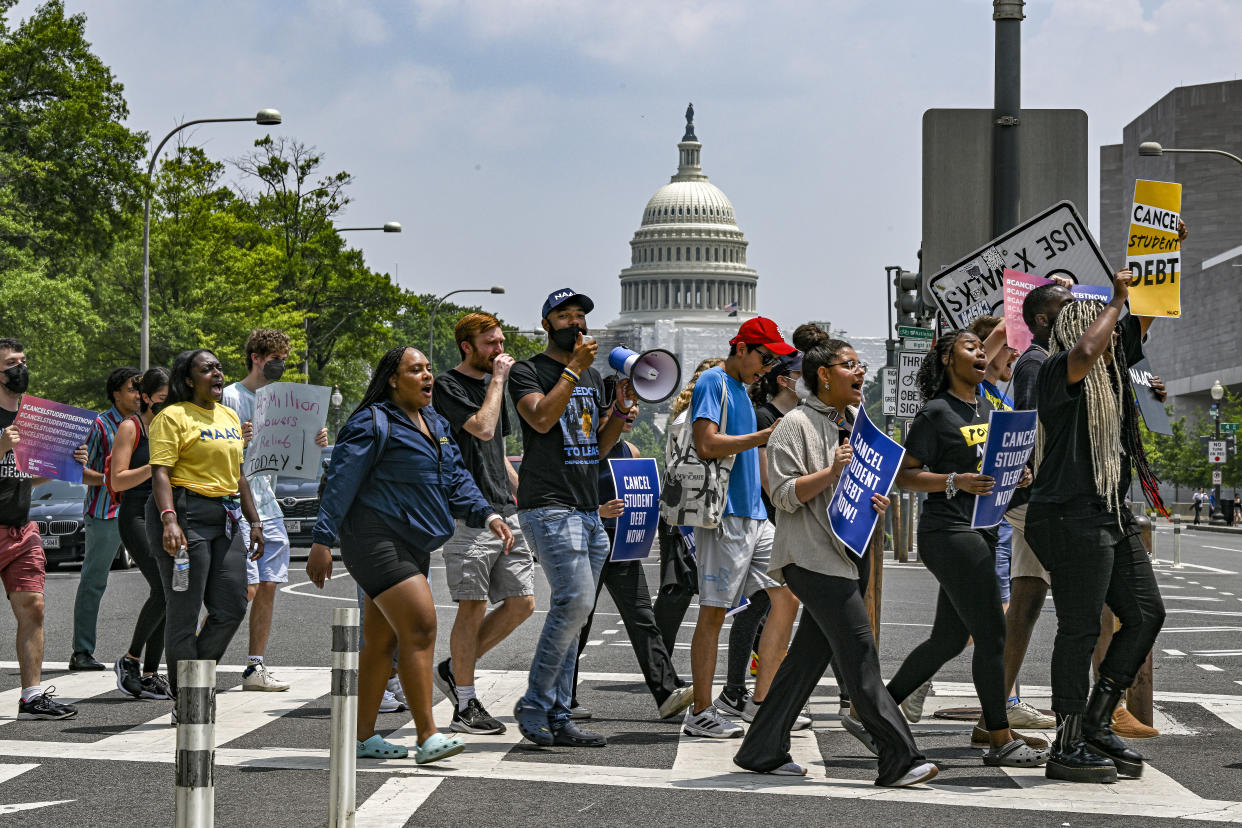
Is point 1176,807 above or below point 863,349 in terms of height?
below

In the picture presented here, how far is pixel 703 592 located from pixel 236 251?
3651 cm

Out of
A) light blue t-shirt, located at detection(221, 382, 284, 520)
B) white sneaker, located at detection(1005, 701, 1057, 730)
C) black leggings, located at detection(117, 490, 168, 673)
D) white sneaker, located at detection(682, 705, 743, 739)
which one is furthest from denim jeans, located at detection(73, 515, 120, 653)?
white sneaker, located at detection(1005, 701, 1057, 730)

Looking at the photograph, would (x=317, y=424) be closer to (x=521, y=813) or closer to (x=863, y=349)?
(x=521, y=813)

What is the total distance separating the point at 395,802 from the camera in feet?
20.9

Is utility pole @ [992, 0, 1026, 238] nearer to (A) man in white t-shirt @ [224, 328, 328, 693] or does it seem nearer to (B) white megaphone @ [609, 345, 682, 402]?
(B) white megaphone @ [609, 345, 682, 402]

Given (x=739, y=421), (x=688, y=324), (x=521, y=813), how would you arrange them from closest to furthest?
(x=521, y=813) < (x=739, y=421) < (x=688, y=324)

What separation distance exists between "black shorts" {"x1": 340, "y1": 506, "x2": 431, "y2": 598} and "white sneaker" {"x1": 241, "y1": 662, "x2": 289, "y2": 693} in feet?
9.06

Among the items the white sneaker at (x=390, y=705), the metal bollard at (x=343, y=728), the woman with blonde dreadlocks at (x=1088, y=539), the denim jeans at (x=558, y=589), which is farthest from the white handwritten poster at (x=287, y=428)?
the woman with blonde dreadlocks at (x=1088, y=539)

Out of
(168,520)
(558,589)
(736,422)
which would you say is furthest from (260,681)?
(736,422)

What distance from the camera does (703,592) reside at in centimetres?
810

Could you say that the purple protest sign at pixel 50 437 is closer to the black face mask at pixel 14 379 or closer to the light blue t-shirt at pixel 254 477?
the black face mask at pixel 14 379

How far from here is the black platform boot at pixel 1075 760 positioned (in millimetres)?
6809

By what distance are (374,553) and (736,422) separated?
6.30 ft

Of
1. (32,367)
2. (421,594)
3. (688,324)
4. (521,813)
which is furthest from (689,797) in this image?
(688,324)
